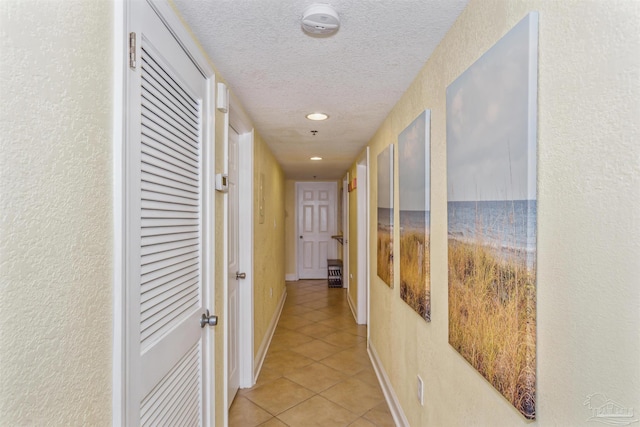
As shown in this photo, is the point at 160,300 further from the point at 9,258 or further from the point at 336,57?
the point at 336,57

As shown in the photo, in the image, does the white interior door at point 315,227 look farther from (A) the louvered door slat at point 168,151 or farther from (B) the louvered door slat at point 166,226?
(A) the louvered door slat at point 168,151

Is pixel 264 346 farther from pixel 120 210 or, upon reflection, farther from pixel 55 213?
pixel 55 213

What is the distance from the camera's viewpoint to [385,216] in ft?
8.55

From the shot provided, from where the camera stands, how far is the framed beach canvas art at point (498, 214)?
0.86 meters

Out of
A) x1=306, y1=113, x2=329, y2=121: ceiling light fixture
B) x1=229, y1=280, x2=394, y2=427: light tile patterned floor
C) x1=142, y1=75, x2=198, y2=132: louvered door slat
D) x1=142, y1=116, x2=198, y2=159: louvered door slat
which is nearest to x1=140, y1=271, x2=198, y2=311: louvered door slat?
x1=142, y1=116, x2=198, y2=159: louvered door slat

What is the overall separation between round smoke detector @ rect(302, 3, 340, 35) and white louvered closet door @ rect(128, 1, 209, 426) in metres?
0.48

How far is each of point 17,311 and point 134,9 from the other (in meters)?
0.79

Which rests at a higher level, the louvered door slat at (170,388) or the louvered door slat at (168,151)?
the louvered door slat at (168,151)

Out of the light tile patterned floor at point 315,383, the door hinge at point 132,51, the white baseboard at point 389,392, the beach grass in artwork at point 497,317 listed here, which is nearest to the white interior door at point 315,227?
the light tile patterned floor at point 315,383

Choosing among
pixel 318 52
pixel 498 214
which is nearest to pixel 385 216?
pixel 318 52

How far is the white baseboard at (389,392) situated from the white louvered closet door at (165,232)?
125 cm

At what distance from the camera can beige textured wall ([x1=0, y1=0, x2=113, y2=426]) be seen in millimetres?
570

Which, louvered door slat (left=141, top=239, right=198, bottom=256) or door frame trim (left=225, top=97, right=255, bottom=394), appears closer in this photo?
louvered door slat (left=141, top=239, right=198, bottom=256)

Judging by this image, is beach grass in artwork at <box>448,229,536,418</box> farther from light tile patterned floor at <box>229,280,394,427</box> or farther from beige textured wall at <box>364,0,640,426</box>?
light tile patterned floor at <box>229,280,394,427</box>
